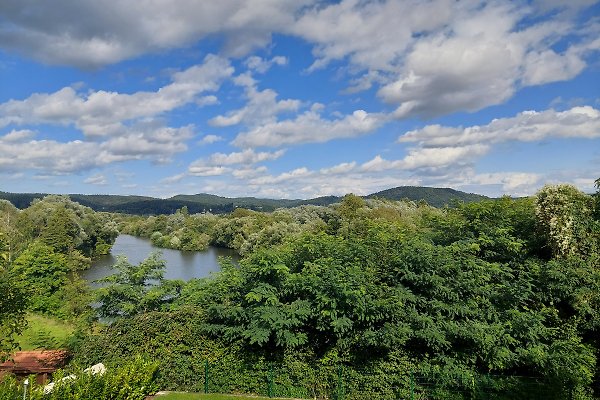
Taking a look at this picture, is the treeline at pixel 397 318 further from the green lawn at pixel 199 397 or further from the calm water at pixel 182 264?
the calm water at pixel 182 264

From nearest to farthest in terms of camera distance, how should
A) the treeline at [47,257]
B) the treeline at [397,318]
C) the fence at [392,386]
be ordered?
the treeline at [47,257] → the fence at [392,386] → the treeline at [397,318]

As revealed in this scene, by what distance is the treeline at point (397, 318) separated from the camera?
11727mm

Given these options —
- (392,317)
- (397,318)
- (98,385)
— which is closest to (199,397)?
(98,385)

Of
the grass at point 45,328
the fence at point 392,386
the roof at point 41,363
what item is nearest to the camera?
the fence at point 392,386

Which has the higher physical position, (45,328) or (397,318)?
(397,318)

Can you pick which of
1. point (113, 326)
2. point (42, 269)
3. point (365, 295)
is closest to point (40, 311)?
point (42, 269)

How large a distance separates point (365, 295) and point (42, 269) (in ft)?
53.3

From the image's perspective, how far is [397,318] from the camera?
12.1 meters

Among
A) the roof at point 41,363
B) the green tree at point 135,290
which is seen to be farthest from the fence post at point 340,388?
the roof at point 41,363

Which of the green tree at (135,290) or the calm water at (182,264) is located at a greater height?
the green tree at (135,290)

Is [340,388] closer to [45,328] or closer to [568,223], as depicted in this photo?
[568,223]

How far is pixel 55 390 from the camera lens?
30.0 ft

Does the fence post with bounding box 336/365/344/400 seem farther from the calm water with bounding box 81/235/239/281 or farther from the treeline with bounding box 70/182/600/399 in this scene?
the calm water with bounding box 81/235/239/281

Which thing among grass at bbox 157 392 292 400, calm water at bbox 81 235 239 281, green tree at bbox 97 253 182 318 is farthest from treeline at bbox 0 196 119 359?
grass at bbox 157 392 292 400
